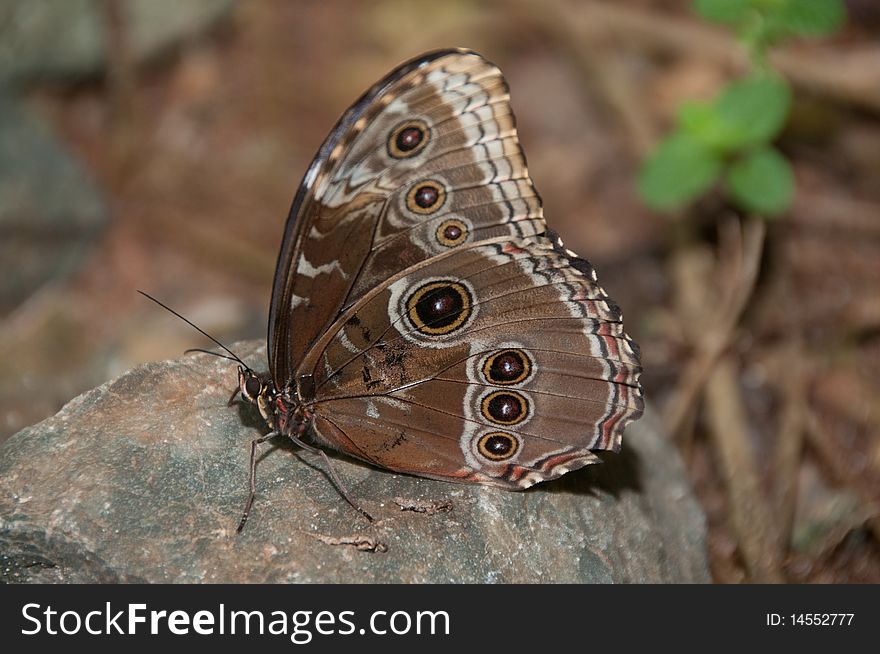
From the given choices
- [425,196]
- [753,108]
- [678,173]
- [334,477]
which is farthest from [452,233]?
[753,108]

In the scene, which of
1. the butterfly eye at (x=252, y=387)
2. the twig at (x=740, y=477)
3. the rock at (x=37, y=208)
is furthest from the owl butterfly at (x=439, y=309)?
the rock at (x=37, y=208)

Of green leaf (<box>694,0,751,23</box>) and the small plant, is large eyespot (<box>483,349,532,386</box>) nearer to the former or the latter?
the small plant

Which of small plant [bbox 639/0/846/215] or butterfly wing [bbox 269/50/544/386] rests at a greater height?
small plant [bbox 639/0/846/215]

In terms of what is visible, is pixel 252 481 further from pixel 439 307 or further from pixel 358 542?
pixel 439 307

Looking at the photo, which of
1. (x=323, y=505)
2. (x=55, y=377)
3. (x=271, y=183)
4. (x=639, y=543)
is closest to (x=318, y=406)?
(x=323, y=505)

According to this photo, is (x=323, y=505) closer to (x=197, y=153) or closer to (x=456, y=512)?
(x=456, y=512)

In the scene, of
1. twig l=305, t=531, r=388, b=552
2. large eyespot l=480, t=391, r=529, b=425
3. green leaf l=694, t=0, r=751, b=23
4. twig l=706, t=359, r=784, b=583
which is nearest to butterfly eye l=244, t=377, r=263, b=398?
twig l=305, t=531, r=388, b=552

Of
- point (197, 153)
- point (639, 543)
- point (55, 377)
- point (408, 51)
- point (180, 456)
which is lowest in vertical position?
point (639, 543)

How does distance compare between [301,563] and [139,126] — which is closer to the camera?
[301,563]
